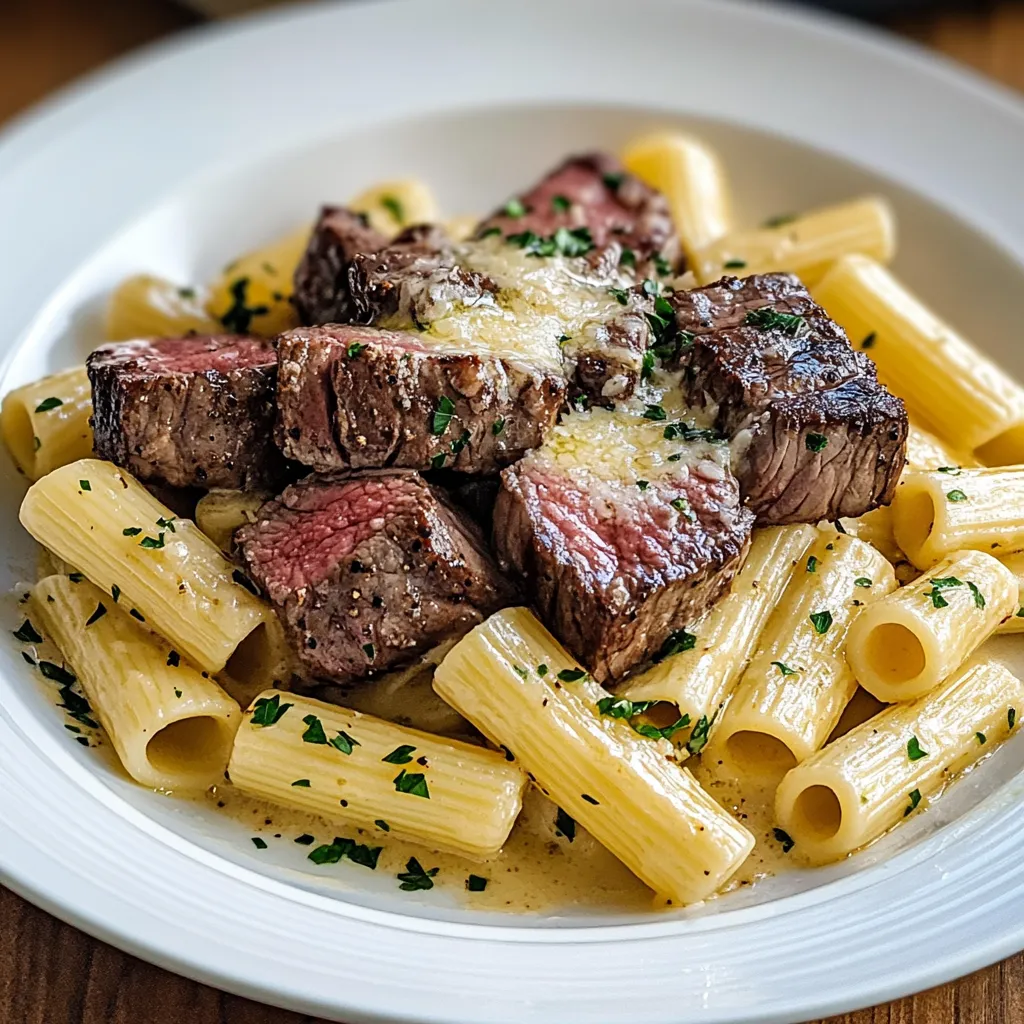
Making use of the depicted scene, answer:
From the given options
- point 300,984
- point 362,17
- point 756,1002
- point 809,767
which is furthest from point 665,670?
point 362,17

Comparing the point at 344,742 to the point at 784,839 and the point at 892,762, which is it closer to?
the point at 784,839

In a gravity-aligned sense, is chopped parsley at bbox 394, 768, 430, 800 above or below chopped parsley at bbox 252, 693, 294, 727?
below

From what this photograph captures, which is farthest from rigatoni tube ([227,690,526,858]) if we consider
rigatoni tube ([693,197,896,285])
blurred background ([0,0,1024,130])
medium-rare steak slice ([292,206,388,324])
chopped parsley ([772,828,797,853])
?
blurred background ([0,0,1024,130])

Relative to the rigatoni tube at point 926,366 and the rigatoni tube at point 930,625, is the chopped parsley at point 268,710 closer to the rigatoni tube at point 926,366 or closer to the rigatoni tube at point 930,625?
the rigatoni tube at point 930,625

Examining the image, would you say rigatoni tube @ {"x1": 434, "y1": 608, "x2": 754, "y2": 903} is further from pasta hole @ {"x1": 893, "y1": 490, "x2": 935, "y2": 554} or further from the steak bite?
the steak bite

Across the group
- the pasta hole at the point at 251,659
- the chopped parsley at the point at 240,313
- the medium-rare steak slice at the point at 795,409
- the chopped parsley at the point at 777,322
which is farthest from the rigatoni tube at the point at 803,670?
the chopped parsley at the point at 240,313

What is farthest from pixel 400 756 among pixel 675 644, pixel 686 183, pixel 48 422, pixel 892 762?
pixel 686 183
